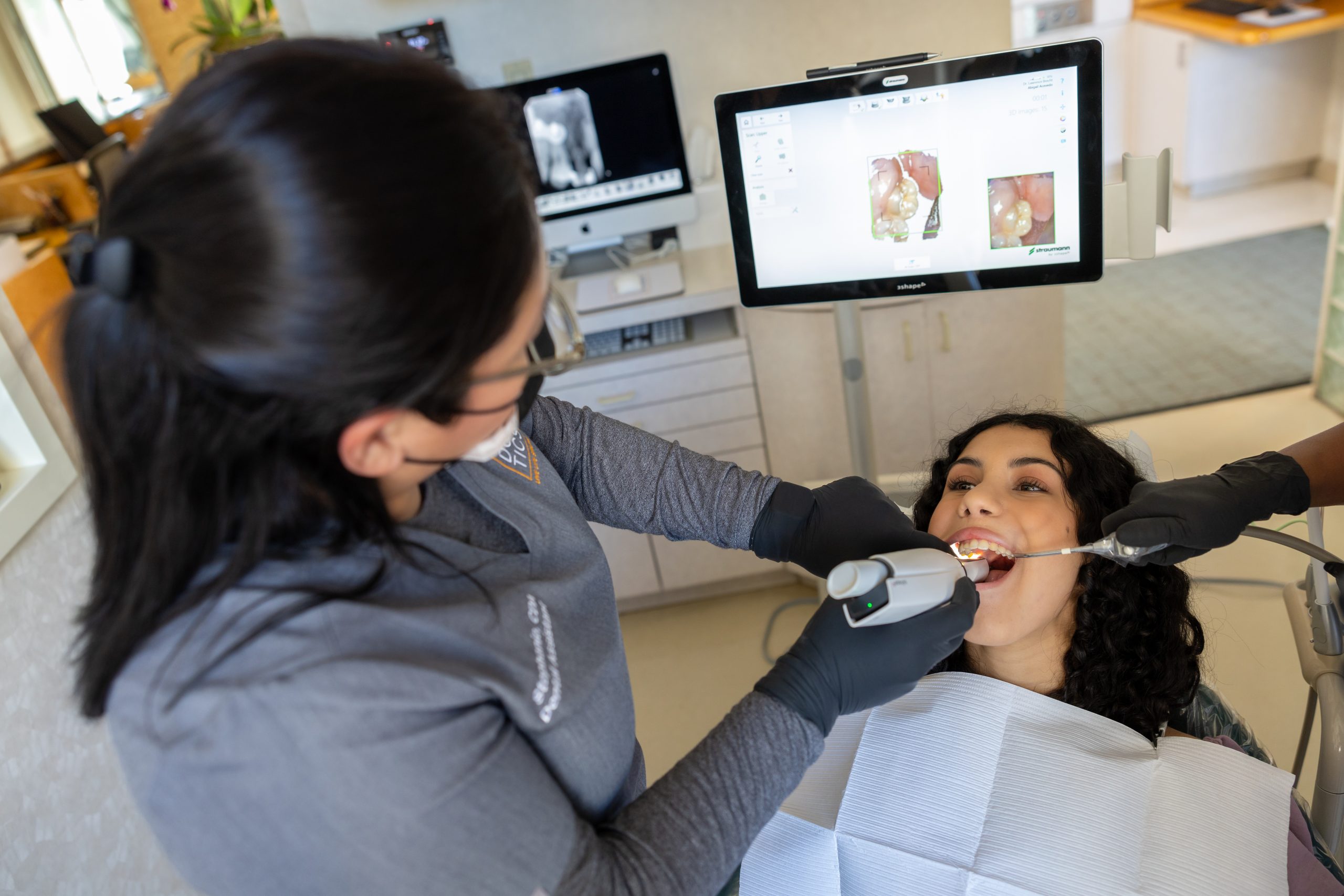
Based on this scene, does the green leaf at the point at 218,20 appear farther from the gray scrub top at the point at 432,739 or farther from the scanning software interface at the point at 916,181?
the gray scrub top at the point at 432,739

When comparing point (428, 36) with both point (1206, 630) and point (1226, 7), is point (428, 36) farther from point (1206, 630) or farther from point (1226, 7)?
point (1226, 7)

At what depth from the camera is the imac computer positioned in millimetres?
2350

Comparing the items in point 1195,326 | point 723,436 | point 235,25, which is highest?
point 235,25

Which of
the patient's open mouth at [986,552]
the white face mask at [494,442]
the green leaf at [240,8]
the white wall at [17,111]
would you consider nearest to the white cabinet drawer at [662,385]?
the patient's open mouth at [986,552]

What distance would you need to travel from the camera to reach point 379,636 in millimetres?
688

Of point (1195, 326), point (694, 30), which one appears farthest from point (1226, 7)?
point (694, 30)

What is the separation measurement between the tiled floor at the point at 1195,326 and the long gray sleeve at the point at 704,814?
2.48 m

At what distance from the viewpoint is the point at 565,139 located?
2416 millimetres

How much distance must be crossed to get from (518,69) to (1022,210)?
1.66 metres

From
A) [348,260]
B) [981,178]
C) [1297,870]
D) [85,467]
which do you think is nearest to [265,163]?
[348,260]

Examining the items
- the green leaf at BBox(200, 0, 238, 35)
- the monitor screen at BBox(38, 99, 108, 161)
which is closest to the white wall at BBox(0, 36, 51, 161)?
the monitor screen at BBox(38, 99, 108, 161)

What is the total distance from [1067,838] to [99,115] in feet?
23.6

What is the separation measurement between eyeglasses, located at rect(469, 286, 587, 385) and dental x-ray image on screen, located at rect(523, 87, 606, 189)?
1643 mm

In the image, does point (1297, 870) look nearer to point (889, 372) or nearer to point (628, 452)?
point (628, 452)
